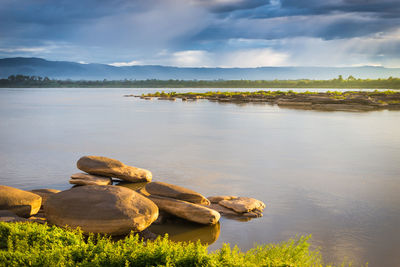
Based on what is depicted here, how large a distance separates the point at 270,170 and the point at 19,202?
8.28 meters

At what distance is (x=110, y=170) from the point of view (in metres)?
11.4

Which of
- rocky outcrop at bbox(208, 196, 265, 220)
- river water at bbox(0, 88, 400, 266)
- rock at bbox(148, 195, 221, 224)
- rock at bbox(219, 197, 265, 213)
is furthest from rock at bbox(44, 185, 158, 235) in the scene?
rock at bbox(219, 197, 265, 213)

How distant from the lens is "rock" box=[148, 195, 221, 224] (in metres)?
8.18

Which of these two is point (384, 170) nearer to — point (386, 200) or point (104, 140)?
point (386, 200)

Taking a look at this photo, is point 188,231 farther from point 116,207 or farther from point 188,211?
point 116,207

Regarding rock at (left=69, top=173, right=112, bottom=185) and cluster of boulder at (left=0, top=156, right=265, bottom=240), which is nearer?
cluster of boulder at (left=0, top=156, right=265, bottom=240)

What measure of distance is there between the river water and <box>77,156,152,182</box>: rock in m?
0.77

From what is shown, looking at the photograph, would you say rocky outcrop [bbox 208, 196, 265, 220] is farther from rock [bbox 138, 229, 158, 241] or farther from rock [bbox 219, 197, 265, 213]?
rock [bbox 138, 229, 158, 241]

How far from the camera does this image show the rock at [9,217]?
7.44 meters

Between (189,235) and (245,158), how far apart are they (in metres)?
8.50

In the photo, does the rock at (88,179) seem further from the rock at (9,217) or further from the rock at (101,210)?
the rock at (9,217)

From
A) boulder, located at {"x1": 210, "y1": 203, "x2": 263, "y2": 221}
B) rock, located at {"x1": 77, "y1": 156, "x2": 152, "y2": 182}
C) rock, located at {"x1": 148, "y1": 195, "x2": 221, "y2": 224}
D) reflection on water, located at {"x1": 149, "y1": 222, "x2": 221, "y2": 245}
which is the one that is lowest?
reflection on water, located at {"x1": 149, "y1": 222, "x2": 221, "y2": 245}

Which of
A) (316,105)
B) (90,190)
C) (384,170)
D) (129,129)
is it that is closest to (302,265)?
(90,190)

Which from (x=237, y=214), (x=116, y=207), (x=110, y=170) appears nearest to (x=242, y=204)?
(x=237, y=214)
